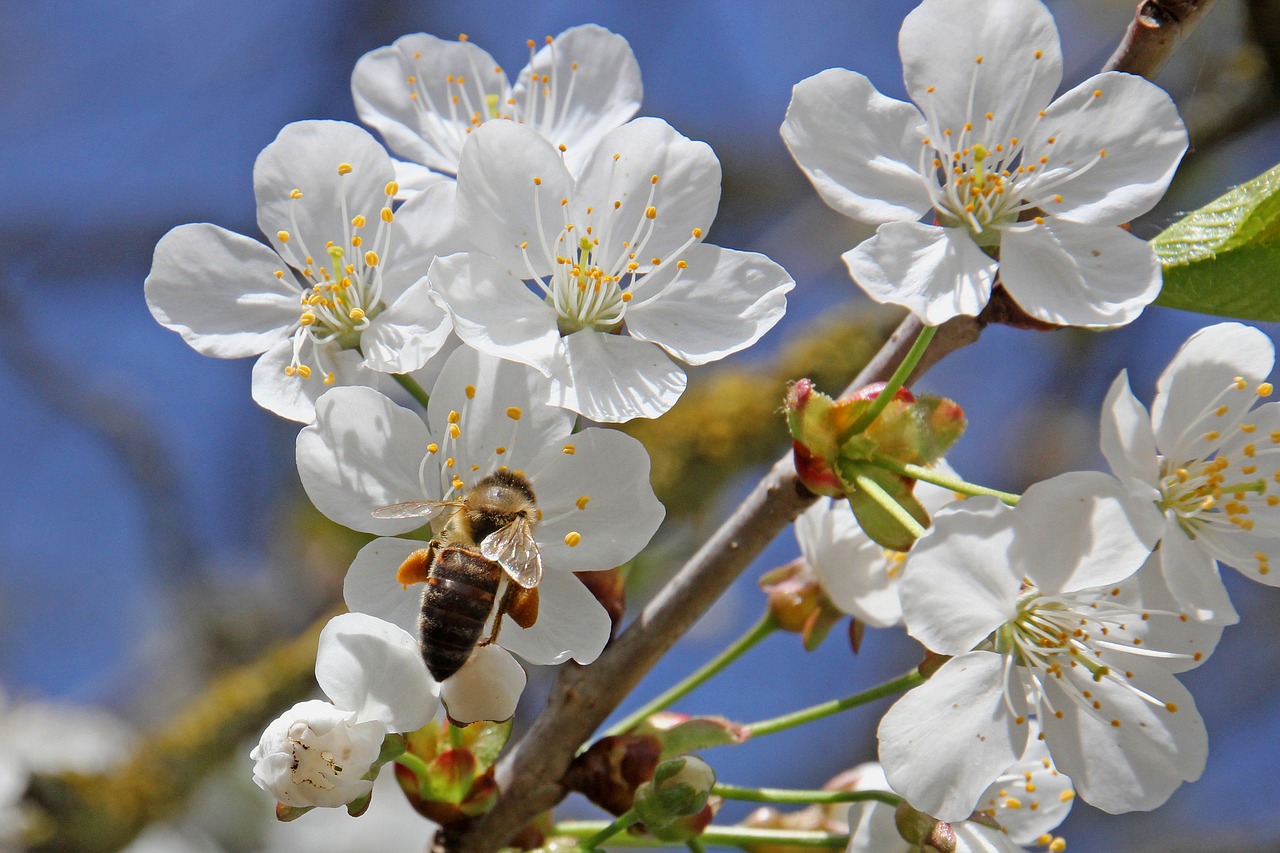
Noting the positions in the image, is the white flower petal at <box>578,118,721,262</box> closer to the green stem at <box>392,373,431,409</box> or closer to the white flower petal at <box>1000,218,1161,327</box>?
the green stem at <box>392,373,431,409</box>

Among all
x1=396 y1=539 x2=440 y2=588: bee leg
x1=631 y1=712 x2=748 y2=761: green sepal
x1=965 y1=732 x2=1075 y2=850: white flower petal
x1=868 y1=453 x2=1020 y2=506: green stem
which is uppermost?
x1=396 y1=539 x2=440 y2=588: bee leg

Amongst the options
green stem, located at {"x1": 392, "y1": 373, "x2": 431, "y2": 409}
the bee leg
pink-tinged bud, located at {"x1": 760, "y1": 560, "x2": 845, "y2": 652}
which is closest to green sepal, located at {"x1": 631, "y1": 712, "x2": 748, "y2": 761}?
pink-tinged bud, located at {"x1": 760, "y1": 560, "x2": 845, "y2": 652}

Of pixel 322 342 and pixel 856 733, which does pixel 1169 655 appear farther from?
pixel 856 733

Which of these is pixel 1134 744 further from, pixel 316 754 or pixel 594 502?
pixel 316 754

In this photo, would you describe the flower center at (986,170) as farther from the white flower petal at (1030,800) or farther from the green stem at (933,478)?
the white flower petal at (1030,800)

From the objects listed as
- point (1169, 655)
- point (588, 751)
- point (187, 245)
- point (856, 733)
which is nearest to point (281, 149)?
point (187, 245)

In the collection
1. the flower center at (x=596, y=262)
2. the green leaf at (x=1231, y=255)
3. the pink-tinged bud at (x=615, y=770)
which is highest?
the flower center at (x=596, y=262)

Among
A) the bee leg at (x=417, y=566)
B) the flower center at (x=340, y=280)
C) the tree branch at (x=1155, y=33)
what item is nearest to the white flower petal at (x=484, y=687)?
the bee leg at (x=417, y=566)
